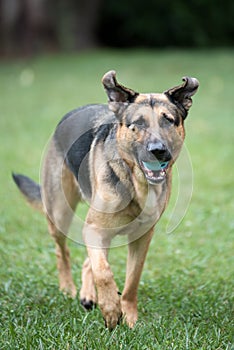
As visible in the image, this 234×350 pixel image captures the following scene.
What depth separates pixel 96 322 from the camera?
4.29m

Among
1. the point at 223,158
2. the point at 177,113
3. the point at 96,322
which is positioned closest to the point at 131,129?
the point at 177,113

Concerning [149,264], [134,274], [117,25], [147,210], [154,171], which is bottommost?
→ [117,25]

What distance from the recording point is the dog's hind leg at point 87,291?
4.97m

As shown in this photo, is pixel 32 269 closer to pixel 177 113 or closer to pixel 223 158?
pixel 177 113

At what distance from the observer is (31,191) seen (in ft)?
19.5

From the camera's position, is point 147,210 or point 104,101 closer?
point 147,210

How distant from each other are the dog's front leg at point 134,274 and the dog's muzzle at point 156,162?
66 cm

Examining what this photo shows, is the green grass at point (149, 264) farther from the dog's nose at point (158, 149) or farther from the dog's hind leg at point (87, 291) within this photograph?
the dog's nose at point (158, 149)

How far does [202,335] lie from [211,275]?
5.86ft

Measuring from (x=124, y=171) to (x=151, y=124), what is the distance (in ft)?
1.38

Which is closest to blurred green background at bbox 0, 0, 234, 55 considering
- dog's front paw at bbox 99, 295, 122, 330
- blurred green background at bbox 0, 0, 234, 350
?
blurred green background at bbox 0, 0, 234, 350

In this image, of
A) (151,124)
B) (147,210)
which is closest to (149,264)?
(147,210)

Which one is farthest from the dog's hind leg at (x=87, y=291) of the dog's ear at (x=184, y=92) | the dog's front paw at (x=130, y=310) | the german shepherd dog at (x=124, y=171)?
the dog's ear at (x=184, y=92)

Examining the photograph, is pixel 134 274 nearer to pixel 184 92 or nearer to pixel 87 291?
pixel 87 291
